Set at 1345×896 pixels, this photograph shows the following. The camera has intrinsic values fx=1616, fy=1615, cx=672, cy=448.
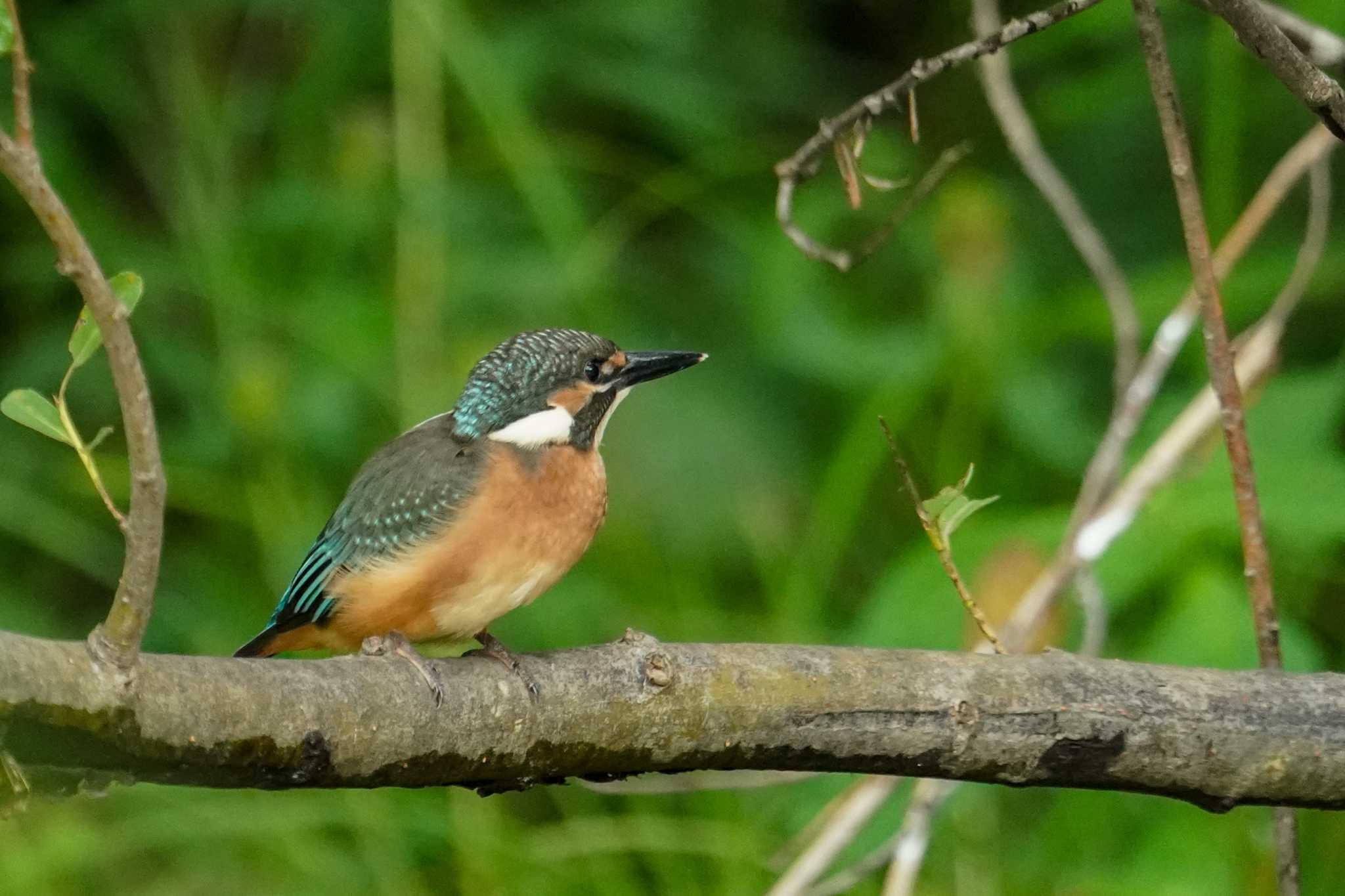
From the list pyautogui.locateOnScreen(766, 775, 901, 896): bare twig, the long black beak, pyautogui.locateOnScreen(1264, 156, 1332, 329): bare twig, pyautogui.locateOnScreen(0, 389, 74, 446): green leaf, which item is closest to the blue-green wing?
the long black beak

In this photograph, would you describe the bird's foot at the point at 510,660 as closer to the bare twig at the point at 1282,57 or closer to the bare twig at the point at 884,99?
the bare twig at the point at 884,99

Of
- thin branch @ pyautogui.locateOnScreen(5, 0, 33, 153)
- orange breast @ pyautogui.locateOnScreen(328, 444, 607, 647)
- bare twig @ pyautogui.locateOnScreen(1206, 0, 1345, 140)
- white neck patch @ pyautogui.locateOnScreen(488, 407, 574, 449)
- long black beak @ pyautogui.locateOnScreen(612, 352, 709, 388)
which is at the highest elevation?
bare twig @ pyautogui.locateOnScreen(1206, 0, 1345, 140)

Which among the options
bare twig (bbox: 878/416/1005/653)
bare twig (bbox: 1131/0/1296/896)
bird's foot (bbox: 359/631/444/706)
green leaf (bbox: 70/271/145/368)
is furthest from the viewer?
bare twig (bbox: 1131/0/1296/896)

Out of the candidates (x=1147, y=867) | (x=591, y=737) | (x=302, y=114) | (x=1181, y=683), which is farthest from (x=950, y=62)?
(x=302, y=114)

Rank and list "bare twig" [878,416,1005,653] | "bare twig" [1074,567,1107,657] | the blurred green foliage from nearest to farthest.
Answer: "bare twig" [878,416,1005,653], "bare twig" [1074,567,1107,657], the blurred green foliage

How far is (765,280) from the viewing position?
334 cm

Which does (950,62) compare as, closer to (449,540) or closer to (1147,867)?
(449,540)

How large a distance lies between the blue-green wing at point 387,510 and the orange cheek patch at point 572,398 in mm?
159

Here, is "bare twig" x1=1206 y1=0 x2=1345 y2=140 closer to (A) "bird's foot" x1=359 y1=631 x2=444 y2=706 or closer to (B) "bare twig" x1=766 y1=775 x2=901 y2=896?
(A) "bird's foot" x1=359 y1=631 x2=444 y2=706

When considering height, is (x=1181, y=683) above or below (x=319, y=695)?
above

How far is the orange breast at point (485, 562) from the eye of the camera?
2059mm

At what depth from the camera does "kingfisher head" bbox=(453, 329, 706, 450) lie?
232cm

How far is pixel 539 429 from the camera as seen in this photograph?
2328mm

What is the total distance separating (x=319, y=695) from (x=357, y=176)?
240 centimetres
